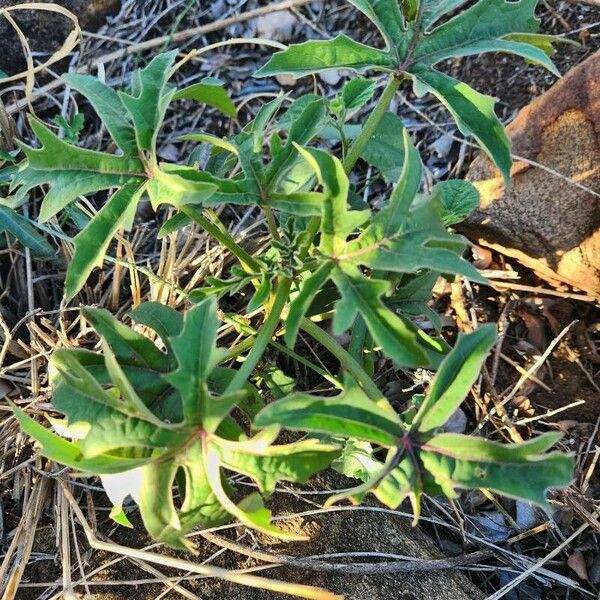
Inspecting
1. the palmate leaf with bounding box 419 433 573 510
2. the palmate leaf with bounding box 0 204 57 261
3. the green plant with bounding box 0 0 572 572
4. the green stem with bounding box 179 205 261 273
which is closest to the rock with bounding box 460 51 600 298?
→ the green plant with bounding box 0 0 572 572

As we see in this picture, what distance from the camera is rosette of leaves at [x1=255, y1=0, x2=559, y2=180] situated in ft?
4.48

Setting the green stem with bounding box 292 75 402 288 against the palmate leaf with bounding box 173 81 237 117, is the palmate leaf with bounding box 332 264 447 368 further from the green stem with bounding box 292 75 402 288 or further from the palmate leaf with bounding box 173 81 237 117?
the palmate leaf with bounding box 173 81 237 117

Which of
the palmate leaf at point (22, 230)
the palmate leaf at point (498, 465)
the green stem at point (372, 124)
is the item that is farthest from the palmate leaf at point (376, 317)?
the palmate leaf at point (22, 230)

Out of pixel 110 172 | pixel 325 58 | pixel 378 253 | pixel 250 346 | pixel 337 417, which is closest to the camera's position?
pixel 337 417

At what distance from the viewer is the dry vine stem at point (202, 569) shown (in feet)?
4.13

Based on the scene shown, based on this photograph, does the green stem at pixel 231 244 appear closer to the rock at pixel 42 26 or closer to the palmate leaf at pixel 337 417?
the palmate leaf at pixel 337 417

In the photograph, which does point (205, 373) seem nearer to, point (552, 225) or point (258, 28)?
point (552, 225)

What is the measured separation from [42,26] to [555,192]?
156cm

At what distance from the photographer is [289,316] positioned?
3.82ft

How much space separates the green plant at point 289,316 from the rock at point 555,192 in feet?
1.08

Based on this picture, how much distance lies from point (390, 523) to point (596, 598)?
48cm

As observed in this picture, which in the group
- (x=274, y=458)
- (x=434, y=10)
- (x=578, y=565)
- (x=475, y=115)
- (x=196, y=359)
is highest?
(x=434, y=10)

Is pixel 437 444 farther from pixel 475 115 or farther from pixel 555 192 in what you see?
pixel 555 192

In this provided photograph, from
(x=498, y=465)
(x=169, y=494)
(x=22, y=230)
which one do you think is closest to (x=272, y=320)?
(x=169, y=494)
